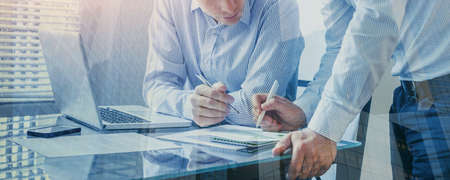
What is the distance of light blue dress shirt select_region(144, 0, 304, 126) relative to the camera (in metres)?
0.97

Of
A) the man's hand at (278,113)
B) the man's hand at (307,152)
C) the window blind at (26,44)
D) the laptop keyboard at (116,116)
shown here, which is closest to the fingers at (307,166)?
the man's hand at (307,152)

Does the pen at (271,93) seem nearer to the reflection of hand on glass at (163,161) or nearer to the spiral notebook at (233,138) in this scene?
the spiral notebook at (233,138)

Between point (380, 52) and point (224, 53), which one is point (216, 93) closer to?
point (224, 53)

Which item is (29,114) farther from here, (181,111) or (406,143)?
(406,143)

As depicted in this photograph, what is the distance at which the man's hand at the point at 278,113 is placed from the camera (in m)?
0.91

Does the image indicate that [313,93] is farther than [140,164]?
Yes

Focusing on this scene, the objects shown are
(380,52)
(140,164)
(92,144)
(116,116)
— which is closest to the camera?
(140,164)

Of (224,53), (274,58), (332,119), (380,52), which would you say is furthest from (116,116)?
(380,52)

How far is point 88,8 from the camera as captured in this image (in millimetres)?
1057

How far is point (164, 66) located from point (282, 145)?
452mm

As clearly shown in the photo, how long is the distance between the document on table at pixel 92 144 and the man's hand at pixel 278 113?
0.26 m

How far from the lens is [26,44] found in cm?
98

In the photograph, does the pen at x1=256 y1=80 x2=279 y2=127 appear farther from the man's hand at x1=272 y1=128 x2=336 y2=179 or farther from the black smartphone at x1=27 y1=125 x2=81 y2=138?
the black smartphone at x1=27 y1=125 x2=81 y2=138

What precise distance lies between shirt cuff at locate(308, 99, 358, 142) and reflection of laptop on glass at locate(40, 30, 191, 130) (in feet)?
1.12
